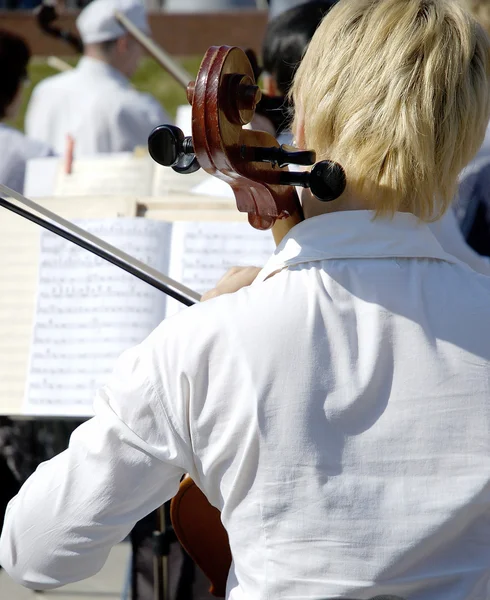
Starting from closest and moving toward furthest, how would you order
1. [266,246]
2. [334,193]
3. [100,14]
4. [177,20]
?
[334,193] → [266,246] → [100,14] → [177,20]

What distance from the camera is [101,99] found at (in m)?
3.74

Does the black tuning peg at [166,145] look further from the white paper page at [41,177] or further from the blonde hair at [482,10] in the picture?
the blonde hair at [482,10]

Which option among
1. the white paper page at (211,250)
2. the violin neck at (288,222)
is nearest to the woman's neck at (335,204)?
the violin neck at (288,222)

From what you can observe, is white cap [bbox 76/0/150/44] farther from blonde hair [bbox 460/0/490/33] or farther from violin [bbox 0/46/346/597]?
violin [bbox 0/46/346/597]

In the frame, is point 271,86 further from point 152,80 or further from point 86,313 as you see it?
point 152,80

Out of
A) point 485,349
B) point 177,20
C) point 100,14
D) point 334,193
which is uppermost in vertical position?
point 334,193

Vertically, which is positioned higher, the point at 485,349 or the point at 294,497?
the point at 485,349

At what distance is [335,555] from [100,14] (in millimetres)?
3499

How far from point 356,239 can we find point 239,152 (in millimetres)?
176

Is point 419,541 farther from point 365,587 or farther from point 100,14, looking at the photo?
point 100,14

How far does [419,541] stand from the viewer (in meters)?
0.94

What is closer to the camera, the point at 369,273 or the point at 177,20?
the point at 369,273

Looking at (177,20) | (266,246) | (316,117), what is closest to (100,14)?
(266,246)

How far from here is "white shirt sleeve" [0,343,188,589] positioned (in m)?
0.96
